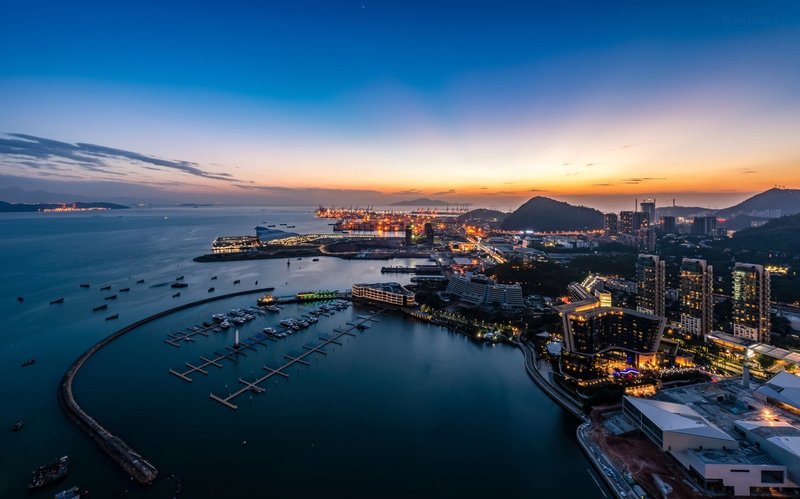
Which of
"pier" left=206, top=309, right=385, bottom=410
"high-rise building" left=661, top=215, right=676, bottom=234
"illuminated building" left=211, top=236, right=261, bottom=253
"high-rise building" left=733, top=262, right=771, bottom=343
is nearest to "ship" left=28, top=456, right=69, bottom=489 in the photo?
"pier" left=206, top=309, right=385, bottom=410

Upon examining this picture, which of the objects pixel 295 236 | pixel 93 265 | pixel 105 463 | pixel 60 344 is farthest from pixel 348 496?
pixel 295 236

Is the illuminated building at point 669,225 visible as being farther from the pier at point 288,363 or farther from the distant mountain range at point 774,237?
the pier at point 288,363

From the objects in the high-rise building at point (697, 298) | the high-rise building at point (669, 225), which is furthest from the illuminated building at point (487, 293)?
the high-rise building at point (669, 225)

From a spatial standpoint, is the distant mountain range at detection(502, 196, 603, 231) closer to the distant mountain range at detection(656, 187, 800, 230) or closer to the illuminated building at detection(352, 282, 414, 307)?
the distant mountain range at detection(656, 187, 800, 230)

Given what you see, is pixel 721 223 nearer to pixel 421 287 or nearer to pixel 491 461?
pixel 421 287

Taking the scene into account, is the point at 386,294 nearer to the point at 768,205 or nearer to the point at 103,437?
the point at 103,437

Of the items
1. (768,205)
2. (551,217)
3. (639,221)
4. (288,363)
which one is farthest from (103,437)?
(768,205)
